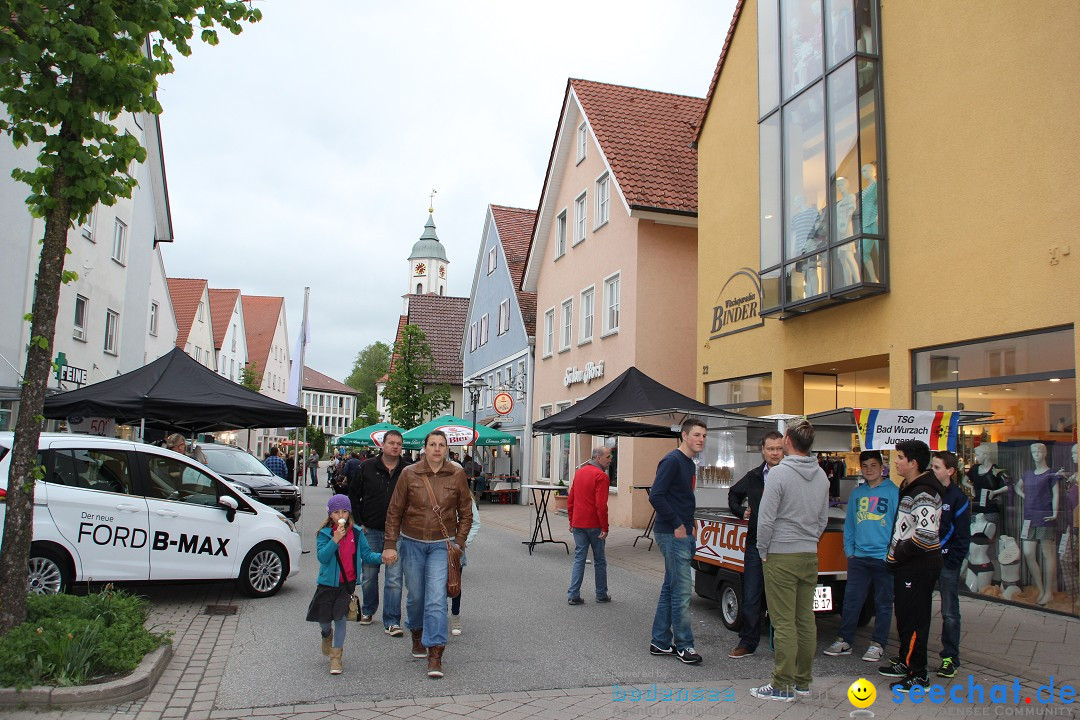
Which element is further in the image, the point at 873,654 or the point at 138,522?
the point at 138,522

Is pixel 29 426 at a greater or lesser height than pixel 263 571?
greater

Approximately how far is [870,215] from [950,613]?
658 centimetres

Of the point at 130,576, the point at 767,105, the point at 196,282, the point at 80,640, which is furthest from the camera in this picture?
the point at 196,282

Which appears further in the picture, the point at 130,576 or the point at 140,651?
the point at 130,576

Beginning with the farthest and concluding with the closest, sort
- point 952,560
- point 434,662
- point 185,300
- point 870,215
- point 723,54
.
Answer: point 185,300, point 723,54, point 870,215, point 952,560, point 434,662

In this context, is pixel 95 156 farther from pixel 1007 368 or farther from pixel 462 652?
pixel 1007 368

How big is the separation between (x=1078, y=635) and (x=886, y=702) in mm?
3295

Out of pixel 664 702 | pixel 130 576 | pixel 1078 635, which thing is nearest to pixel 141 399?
pixel 130 576

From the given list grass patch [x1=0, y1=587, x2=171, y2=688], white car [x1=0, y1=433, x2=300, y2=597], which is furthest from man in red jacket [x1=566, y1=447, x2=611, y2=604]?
grass patch [x1=0, y1=587, x2=171, y2=688]

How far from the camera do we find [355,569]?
21.7ft

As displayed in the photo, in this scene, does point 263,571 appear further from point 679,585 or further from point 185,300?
point 185,300

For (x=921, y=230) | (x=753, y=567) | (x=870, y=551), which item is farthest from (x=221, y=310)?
(x=870, y=551)

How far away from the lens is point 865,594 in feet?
23.1

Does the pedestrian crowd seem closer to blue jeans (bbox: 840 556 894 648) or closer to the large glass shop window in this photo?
blue jeans (bbox: 840 556 894 648)
